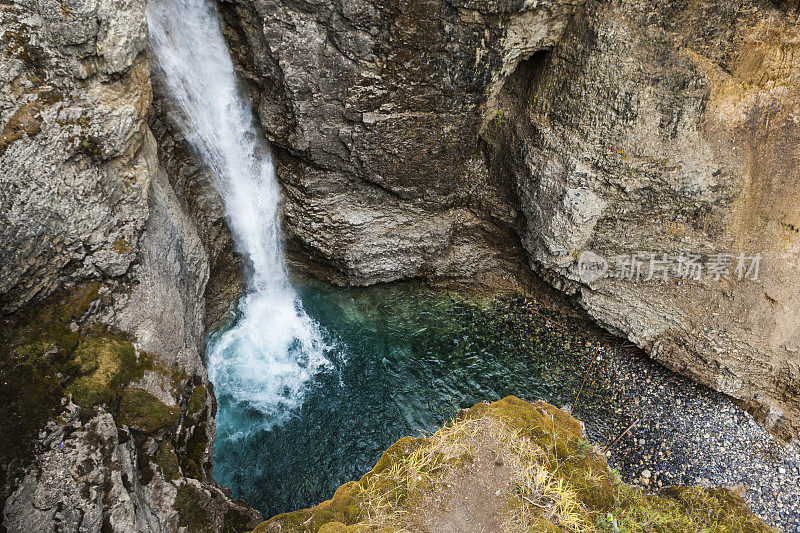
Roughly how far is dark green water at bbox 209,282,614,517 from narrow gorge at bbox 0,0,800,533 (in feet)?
0.22

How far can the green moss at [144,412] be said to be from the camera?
6.12m

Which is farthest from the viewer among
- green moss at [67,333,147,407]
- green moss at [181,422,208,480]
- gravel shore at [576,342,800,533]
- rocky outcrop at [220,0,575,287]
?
gravel shore at [576,342,800,533]

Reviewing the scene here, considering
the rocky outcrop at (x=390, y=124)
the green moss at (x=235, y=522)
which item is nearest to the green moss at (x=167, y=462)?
the green moss at (x=235, y=522)

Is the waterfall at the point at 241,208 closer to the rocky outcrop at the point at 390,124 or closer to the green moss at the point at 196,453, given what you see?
the rocky outcrop at the point at 390,124

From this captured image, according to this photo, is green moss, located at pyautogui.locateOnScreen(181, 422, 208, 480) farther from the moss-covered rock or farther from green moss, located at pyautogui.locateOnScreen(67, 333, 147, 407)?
the moss-covered rock

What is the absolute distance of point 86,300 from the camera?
644cm

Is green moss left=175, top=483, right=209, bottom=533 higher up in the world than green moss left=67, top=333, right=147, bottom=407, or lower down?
lower down

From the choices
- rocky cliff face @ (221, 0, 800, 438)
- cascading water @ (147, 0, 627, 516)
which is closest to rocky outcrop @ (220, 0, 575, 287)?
rocky cliff face @ (221, 0, 800, 438)

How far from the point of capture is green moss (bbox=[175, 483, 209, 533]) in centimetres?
593

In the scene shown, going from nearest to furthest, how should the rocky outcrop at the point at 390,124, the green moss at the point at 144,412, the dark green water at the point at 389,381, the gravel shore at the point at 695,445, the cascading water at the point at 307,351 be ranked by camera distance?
the green moss at the point at 144,412 → the rocky outcrop at the point at 390,124 → the gravel shore at the point at 695,445 → the cascading water at the point at 307,351 → the dark green water at the point at 389,381

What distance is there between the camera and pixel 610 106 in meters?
8.91

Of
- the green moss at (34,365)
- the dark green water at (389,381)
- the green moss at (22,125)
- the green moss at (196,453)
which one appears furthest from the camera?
the dark green water at (389,381)

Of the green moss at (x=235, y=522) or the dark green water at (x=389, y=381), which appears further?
the dark green water at (x=389, y=381)

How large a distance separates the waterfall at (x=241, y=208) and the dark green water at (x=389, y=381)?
0.46m
